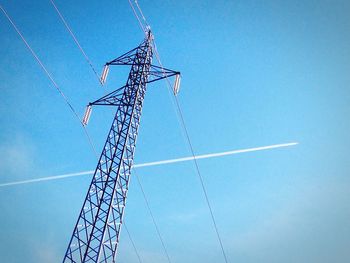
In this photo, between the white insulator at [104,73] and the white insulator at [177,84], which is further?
the white insulator at [104,73]

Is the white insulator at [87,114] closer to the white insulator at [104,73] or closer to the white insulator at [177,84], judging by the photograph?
the white insulator at [104,73]

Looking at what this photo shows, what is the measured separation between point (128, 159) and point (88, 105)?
4.21 meters

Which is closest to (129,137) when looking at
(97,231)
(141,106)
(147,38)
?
(141,106)

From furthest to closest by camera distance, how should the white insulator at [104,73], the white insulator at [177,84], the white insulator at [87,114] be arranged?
the white insulator at [104,73] → the white insulator at [177,84] → the white insulator at [87,114]

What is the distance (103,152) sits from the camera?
12.2 m

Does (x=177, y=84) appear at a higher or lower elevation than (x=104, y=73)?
lower

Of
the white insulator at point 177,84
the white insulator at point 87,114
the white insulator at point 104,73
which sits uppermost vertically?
the white insulator at point 104,73

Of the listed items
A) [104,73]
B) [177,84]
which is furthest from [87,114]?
[177,84]

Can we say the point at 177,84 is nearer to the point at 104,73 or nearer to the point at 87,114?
the point at 104,73

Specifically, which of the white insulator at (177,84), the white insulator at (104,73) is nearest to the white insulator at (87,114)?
the white insulator at (104,73)

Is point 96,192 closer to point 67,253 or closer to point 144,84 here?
point 67,253

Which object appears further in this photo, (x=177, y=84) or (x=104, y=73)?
(x=104, y=73)

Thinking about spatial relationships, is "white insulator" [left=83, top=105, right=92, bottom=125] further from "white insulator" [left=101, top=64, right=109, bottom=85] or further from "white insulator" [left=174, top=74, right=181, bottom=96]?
"white insulator" [left=174, top=74, right=181, bottom=96]

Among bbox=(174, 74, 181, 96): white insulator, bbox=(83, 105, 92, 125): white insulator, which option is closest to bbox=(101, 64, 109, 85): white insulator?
bbox=(83, 105, 92, 125): white insulator
